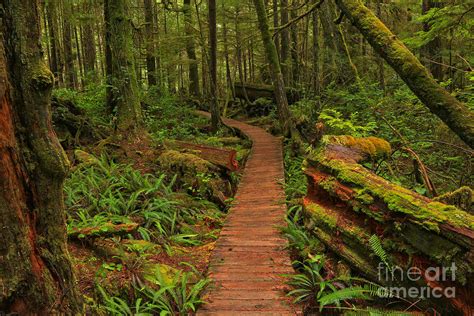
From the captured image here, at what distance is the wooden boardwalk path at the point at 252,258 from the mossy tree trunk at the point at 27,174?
1.94 metres

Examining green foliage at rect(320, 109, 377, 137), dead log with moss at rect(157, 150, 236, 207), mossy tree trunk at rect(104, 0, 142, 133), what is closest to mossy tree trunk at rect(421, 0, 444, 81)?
green foliage at rect(320, 109, 377, 137)

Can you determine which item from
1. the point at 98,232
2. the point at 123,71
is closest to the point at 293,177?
the point at 98,232

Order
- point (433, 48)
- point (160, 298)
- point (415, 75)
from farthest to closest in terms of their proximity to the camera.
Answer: point (433, 48), point (415, 75), point (160, 298)

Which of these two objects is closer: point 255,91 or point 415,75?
point 415,75

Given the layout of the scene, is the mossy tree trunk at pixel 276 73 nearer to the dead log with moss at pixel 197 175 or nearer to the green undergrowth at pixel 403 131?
the green undergrowth at pixel 403 131

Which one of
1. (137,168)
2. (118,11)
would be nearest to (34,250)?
(137,168)

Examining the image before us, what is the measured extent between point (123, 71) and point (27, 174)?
9.54 meters

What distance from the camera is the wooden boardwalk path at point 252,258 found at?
14.1ft

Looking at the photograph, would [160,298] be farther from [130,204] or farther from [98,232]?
[130,204]

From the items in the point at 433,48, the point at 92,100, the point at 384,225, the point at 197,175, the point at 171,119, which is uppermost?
the point at 433,48

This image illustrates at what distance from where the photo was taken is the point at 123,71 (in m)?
11.6


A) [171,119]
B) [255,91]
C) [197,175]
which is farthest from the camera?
[255,91]

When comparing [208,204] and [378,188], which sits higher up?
[378,188]

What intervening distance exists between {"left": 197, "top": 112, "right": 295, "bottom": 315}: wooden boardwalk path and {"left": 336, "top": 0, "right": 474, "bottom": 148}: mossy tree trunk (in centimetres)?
330
